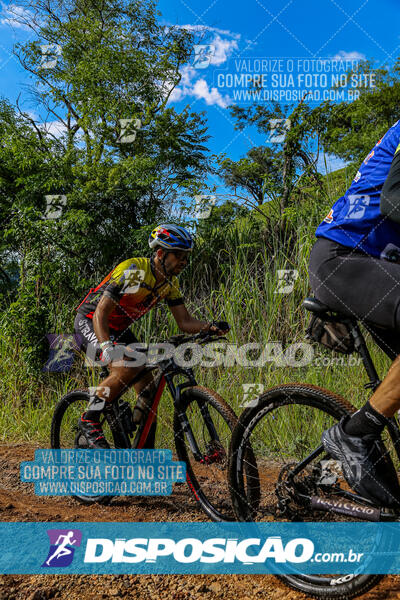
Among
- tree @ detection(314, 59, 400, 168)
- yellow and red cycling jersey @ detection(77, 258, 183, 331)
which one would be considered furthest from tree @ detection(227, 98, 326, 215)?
tree @ detection(314, 59, 400, 168)

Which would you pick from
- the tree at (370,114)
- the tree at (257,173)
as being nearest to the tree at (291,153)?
the tree at (257,173)

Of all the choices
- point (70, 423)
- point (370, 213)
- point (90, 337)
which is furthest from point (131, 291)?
point (370, 213)

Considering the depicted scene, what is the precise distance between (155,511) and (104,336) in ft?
4.29

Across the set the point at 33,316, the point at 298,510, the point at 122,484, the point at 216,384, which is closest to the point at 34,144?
the point at 33,316

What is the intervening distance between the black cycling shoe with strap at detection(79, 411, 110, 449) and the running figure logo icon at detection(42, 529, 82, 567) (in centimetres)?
63

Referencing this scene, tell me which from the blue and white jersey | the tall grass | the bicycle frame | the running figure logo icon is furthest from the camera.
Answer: the tall grass

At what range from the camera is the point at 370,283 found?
1879 mm

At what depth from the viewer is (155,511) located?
3189 mm

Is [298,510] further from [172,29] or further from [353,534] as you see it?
[172,29]

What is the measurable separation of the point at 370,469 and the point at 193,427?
1489mm

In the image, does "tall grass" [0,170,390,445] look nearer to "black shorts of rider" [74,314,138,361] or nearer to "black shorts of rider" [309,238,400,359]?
"black shorts of rider" [74,314,138,361]

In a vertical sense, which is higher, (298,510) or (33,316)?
(33,316)

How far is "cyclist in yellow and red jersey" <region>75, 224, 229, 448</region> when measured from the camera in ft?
10.8

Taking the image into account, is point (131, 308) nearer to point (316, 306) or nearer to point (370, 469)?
point (316, 306)
